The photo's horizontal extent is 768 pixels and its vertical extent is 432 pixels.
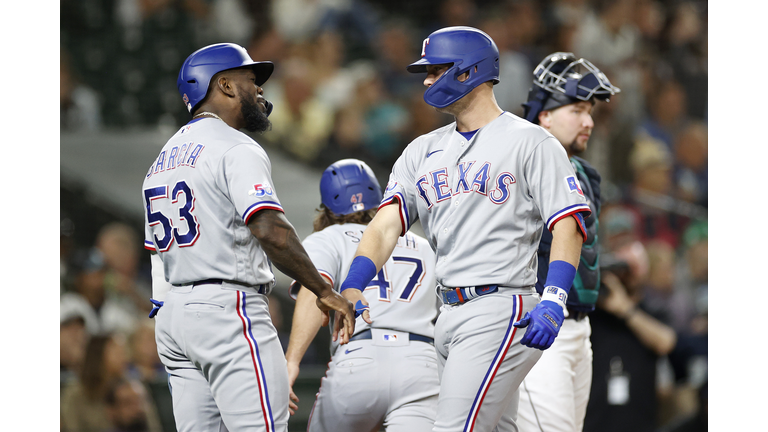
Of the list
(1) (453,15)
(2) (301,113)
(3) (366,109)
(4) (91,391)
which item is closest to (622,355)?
(4) (91,391)

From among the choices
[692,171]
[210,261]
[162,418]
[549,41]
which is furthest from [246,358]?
[549,41]

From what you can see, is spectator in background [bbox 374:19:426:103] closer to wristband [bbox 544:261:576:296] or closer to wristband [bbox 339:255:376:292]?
wristband [bbox 339:255:376:292]

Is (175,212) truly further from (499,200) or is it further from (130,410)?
(130,410)

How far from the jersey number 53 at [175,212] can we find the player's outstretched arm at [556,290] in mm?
1255

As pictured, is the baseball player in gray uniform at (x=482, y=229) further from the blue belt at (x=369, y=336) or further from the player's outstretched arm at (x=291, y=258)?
the blue belt at (x=369, y=336)

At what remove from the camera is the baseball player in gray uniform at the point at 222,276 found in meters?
2.96

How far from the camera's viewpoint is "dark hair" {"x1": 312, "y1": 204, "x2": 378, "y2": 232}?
3.92m

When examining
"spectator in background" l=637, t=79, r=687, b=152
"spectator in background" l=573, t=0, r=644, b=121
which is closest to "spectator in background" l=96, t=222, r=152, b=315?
"spectator in background" l=573, t=0, r=644, b=121

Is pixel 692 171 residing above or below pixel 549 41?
below

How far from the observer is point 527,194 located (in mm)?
2957

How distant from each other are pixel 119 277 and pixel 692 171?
6120mm

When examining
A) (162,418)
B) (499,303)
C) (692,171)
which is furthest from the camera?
(692,171)

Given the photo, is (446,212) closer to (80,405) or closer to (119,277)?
(80,405)

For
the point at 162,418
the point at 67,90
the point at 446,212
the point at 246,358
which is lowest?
the point at 162,418
